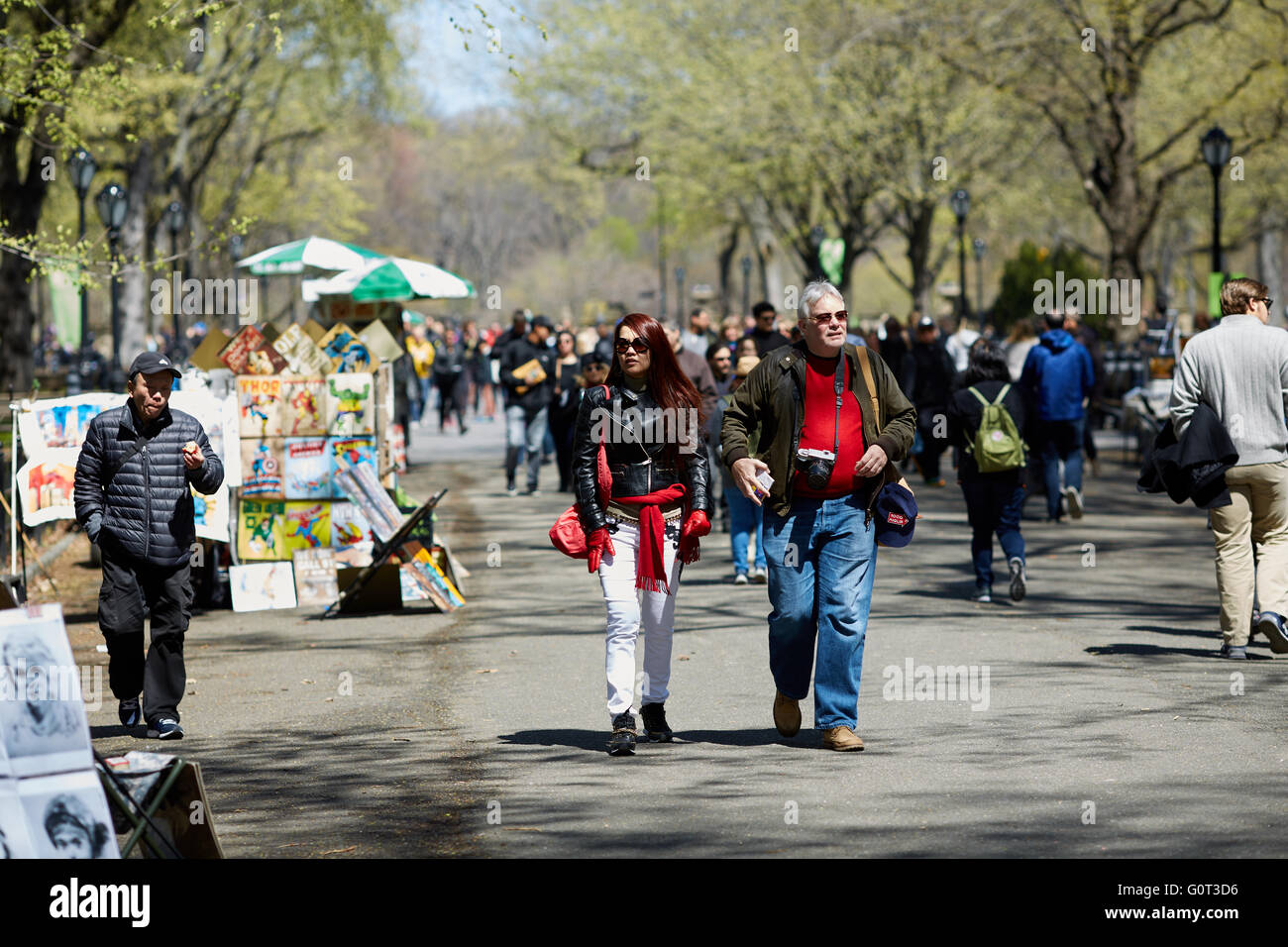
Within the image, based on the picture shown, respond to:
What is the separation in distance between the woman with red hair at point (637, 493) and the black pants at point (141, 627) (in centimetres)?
221

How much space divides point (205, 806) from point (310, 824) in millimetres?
1163

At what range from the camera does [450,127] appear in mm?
109312

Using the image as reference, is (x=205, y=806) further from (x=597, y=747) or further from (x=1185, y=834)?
(x=1185, y=834)

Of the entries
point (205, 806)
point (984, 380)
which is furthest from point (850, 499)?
point (984, 380)

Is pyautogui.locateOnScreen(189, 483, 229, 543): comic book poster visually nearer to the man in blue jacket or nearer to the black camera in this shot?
the black camera

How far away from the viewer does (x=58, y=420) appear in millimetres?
12211

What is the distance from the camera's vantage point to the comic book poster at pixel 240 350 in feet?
45.2

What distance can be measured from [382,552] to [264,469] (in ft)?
4.44

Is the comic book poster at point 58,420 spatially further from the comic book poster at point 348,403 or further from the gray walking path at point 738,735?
the comic book poster at point 348,403

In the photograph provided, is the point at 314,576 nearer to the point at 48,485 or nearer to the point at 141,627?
the point at 48,485

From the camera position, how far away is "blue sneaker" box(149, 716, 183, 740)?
335 inches

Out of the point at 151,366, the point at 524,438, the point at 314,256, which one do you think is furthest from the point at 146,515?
the point at 524,438

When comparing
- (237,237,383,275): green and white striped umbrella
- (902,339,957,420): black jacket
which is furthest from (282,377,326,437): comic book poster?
(902,339,957,420): black jacket

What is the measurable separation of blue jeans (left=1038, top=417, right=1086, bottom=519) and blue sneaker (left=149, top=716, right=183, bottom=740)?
35.2 ft
